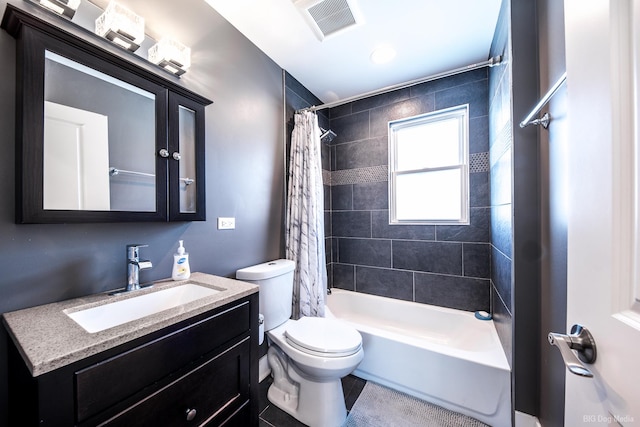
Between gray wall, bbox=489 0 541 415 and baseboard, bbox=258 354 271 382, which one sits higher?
gray wall, bbox=489 0 541 415

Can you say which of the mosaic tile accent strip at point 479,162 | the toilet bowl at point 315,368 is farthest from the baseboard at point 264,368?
the mosaic tile accent strip at point 479,162

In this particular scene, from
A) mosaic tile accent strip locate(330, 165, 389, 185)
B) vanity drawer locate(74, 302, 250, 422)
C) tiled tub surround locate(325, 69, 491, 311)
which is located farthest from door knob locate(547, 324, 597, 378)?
mosaic tile accent strip locate(330, 165, 389, 185)

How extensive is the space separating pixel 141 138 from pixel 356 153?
6.18ft

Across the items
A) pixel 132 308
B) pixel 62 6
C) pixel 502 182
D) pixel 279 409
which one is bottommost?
pixel 279 409

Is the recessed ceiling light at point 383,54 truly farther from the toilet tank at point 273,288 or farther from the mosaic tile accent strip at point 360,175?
the toilet tank at point 273,288

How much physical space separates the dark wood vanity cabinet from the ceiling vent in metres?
1.68

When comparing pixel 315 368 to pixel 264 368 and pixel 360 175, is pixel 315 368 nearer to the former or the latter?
pixel 264 368

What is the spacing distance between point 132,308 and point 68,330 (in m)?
0.34

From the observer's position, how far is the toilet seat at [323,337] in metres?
1.31

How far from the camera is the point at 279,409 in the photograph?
1.51 m

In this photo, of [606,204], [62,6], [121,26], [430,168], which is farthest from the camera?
[430,168]

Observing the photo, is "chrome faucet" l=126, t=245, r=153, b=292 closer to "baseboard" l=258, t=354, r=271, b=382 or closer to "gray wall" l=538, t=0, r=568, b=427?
"baseboard" l=258, t=354, r=271, b=382

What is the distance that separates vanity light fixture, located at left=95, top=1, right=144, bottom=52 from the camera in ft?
3.32

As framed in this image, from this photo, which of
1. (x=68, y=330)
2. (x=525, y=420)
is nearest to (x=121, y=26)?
(x=68, y=330)
